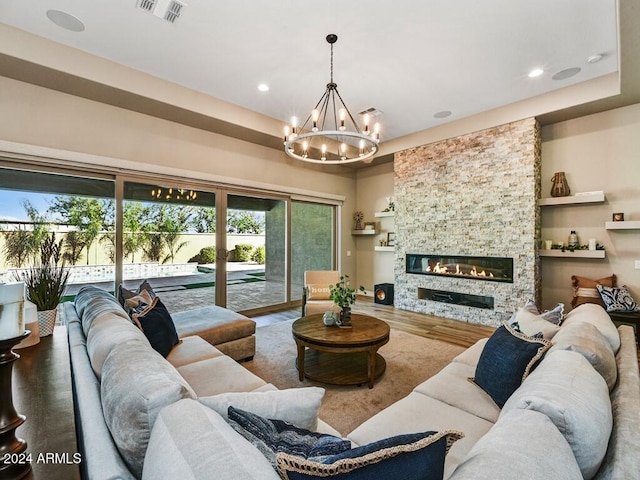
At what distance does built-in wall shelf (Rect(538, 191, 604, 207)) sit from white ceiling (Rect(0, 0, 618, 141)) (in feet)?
5.04

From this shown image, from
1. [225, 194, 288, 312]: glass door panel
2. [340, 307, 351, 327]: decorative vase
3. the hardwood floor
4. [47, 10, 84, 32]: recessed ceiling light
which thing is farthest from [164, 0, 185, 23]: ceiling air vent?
the hardwood floor

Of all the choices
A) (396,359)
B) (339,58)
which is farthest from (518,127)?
(396,359)

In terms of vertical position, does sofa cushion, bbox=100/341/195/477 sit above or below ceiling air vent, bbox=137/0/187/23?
below

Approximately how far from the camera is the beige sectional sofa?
73 centimetres

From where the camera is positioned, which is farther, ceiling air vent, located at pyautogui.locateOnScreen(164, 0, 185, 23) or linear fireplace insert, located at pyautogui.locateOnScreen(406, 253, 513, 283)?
linear fireplace insert, located at pyautogui.locateOnScreen(406, 253, 513, 283)

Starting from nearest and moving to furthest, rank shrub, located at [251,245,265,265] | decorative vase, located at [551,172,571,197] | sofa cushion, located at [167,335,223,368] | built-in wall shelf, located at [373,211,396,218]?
1. sofa cushion, located at [167,335,223,368]
2. decorative vase, located at [551,172,571,197]
3. shrub, located at [251,245,265,265]
4. built-in wall shelf, located at [373,211,396,218]

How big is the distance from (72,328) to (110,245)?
243 centimetres

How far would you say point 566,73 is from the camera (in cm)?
368

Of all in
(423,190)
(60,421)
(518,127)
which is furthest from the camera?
(423,190)

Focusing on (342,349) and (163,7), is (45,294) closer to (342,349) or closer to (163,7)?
(342,349)

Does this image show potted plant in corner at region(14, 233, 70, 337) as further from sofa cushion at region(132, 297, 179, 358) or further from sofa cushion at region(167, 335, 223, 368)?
sofa cushion at region(167, 335, 223, 368)

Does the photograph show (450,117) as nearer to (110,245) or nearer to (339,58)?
(339,58)

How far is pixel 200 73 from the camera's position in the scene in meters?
3.66

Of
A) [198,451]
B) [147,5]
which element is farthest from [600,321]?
[147,5]
